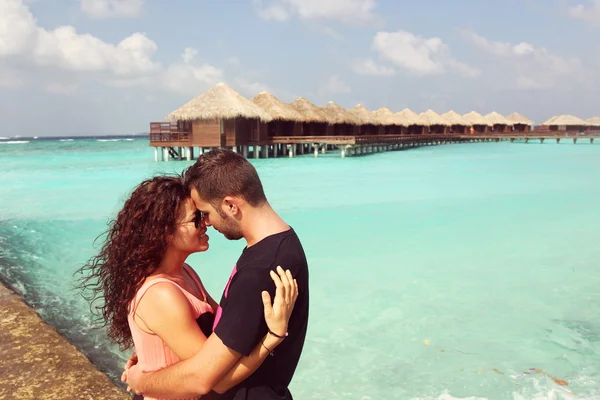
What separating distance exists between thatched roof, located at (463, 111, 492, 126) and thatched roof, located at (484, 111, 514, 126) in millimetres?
1073

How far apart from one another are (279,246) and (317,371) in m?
3.41

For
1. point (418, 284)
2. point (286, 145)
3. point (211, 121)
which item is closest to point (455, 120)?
point (286, 145)

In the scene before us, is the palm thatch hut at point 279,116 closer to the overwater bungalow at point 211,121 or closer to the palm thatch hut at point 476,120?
the overwater bungalow at point 211,121

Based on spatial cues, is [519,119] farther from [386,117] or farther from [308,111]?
[308,111]

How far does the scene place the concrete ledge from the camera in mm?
2592

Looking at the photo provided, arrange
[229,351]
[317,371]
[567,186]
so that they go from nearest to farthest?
[229,351] → [317,371] → [567,186]

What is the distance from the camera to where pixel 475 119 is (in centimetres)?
5822

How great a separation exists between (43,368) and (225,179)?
2.17 metres

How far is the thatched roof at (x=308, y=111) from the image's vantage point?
32625 mm

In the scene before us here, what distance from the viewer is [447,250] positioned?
8516 millimetres

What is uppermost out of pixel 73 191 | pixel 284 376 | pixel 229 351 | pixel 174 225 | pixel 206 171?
pixel 206 171

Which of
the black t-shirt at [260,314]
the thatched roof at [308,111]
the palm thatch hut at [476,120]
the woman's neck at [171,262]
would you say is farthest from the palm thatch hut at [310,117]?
the black t-shirt at [260,314]

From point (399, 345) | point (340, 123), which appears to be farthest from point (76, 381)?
point (340, 123)

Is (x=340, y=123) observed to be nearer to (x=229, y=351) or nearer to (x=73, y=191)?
(x=73, y=191)
